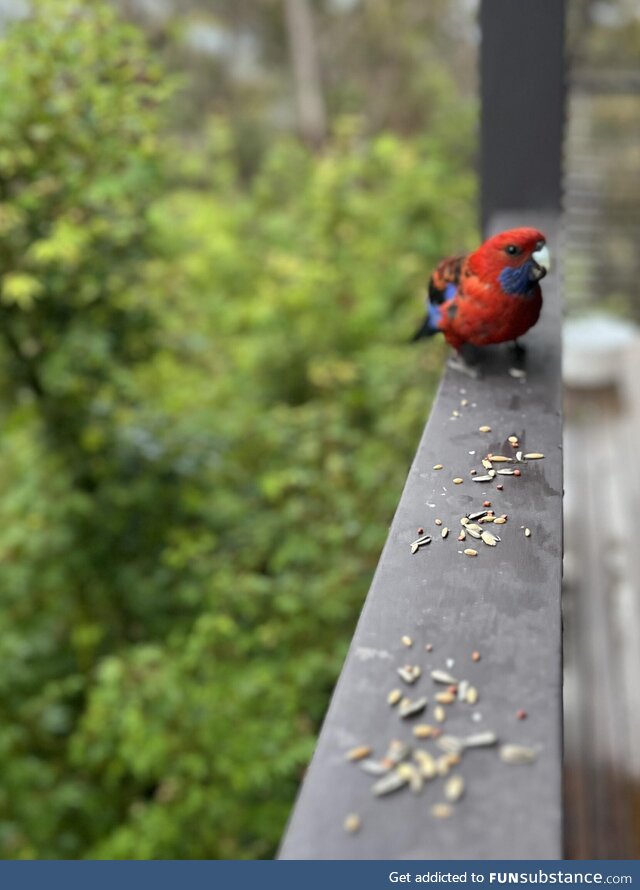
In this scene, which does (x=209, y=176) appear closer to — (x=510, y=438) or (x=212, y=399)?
(x=212, y=399)

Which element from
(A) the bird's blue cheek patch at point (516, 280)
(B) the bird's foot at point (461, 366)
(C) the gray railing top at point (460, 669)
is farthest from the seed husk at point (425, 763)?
(A) the bird's blue cheek patch at point (516, 280)

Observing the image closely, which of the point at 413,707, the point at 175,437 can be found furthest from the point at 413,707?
the point at 175,437

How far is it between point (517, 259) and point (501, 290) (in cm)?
6

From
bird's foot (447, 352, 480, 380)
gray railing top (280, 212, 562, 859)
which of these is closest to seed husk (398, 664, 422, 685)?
gray railing top (280, 212, 562, 859)

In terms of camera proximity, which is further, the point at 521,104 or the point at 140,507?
the point at 140,507

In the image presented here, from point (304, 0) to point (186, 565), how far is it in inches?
290

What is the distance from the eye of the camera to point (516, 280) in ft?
4.48

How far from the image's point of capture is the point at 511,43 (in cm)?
185

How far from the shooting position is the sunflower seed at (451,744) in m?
0.61

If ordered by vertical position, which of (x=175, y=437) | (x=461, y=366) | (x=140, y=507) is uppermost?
(x=461, y=366)

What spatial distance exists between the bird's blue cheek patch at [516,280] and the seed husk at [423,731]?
0.89 m

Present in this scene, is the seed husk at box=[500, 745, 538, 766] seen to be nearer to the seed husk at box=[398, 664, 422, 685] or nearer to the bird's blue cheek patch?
the seed husk at box=[398, 664, 422, 685]

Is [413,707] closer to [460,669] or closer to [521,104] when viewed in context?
[460,669]

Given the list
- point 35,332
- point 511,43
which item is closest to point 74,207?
point 35,332
